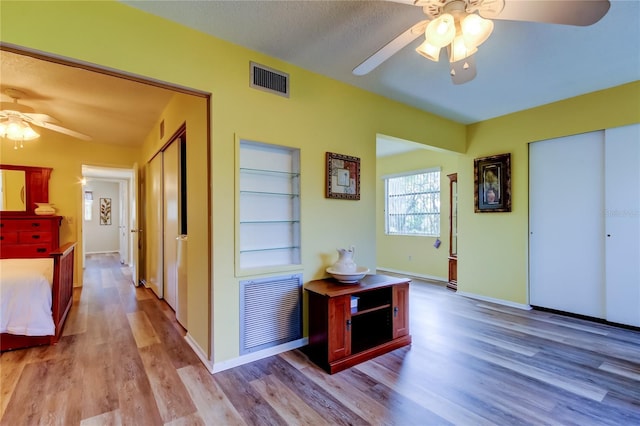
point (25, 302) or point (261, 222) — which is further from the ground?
point (261, 222)

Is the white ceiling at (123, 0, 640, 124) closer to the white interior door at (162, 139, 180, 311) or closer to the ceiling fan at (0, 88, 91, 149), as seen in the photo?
the white interior door at (162, 139, 180, 311)

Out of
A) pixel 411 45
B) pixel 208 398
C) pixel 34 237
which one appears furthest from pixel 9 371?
pixel 411 45

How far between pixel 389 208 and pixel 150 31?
5432mm

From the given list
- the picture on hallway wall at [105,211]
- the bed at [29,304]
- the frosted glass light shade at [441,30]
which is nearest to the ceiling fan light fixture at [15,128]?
the bed at [29,304]

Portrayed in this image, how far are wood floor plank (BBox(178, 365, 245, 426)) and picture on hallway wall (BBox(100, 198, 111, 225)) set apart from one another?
9243 millimetres

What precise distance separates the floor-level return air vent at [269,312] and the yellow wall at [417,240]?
3.69 metres

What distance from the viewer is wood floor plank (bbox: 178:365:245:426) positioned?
177 cm

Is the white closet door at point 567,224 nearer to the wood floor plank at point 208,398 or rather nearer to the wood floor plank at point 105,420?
the wood floor plank at point 208,398

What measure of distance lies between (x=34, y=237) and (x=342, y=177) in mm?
4745

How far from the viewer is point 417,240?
5.94m

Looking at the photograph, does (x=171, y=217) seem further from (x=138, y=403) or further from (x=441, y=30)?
(x=441, y=30)

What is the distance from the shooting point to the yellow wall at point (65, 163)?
4547 millimetres

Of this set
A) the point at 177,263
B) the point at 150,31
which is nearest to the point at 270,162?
the point at 150,31

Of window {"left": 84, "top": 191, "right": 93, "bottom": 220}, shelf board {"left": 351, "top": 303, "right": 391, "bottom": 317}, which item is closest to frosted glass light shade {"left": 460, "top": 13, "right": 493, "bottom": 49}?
shelf board {"left": 351, "top": 303, "right": 391, "bottom": 317}
